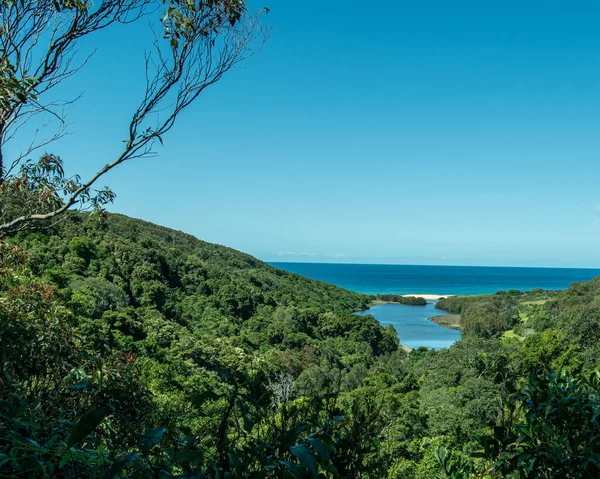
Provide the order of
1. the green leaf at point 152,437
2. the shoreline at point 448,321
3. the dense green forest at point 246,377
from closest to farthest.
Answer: the green leaf at point 152,437, the dense green forest at point 246,377, the shoreline at point 448,321

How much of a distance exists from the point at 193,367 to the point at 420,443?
12223mm

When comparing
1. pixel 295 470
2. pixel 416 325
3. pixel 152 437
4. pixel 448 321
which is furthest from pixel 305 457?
pixel 448 321

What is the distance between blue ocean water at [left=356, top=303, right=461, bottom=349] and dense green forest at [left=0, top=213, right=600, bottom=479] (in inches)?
127

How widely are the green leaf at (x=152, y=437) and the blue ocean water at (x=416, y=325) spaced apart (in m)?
40.3

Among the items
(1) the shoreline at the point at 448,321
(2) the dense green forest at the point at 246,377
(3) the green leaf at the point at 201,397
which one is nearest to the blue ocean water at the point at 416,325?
(1) the shoreline at the point at 448,321

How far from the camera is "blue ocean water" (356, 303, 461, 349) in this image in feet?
141

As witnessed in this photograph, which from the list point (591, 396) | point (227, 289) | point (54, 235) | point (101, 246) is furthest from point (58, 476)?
point (227, 289)

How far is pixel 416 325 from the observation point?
179ft

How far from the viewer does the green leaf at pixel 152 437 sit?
0.80m

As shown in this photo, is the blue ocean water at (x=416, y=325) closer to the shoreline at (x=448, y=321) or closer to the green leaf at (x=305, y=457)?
the shoreline at (x=448, y=321)

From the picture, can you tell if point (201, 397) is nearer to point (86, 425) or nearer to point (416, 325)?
point (86, 425)

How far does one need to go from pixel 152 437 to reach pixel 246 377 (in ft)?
0.83

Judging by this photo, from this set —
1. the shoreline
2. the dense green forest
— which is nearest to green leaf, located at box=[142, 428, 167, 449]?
the dense green forest

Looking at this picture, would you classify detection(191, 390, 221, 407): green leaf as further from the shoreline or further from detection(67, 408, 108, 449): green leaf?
the shoreline
